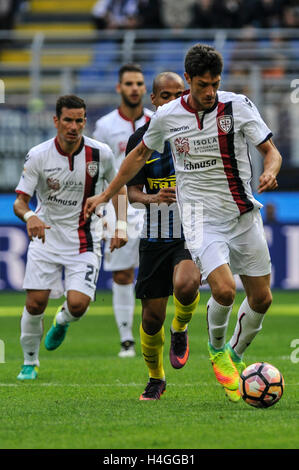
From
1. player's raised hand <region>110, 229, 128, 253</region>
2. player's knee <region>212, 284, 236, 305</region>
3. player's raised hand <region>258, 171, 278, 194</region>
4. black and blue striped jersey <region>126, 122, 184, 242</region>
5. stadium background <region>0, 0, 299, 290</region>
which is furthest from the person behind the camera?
stadium background <region>0, 0, 299, 290</region>

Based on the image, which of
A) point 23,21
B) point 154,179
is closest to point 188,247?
point 154,179

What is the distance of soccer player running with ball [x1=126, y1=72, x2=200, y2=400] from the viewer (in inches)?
276

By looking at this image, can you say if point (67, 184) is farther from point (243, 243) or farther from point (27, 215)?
point (243, 243)

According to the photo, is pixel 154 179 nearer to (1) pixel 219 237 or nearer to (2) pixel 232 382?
(1) pixel 219 237

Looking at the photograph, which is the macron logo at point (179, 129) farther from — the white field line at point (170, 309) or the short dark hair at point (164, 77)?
the white field line at point (170, 309)

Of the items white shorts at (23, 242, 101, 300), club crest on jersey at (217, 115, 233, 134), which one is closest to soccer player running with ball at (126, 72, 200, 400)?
club crest on jersey at (217, 115, 233, 134)

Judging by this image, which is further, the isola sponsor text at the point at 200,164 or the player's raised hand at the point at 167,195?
the player's raised hand at the point at 167,195

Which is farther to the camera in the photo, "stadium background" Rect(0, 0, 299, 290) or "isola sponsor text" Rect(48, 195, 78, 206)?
"stadium background" Rect(0, 0, 299, 290)

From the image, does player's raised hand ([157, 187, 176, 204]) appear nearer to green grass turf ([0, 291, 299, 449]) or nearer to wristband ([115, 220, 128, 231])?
wristband ([115, 220, 128, 231])

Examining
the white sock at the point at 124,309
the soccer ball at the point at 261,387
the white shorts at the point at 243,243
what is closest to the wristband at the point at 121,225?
the white shorts at the point at 243,243

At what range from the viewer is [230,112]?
661cm

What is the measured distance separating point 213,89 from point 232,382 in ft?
6.33

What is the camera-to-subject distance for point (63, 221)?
8703mm

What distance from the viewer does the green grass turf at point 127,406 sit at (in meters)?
5.28
